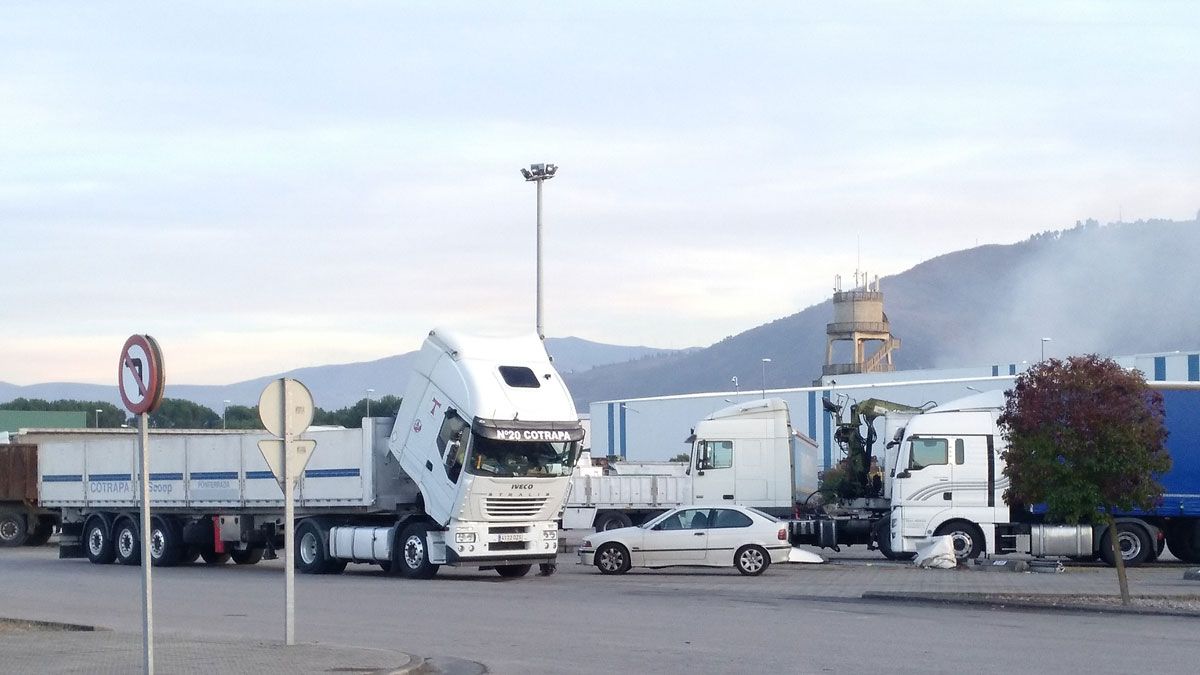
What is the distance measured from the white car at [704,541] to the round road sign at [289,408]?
48.4ft

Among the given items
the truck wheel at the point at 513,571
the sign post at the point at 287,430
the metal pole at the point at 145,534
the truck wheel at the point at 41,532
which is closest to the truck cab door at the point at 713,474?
the truck wheel at the point at 513,571

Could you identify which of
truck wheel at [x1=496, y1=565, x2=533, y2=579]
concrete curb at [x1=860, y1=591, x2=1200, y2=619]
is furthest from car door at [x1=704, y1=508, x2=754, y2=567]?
concrete curb at [x1=860, y1=591, x2=1200, y2=619]

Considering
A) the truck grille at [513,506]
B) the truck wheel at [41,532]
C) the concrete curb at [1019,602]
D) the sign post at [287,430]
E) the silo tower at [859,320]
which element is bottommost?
the truck wheel at [41,532]

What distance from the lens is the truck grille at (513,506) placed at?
25.9 metres

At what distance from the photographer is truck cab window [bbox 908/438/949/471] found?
1182 inches

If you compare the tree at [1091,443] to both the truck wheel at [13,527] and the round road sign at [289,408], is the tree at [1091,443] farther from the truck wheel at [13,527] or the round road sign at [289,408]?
the truck wheel at [13,527]

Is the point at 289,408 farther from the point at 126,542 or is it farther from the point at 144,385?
the point at 126,542

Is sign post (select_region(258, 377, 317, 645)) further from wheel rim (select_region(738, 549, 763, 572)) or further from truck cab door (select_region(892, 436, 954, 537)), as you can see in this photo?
truck cab door (select_region(892, 436, 954, 537))

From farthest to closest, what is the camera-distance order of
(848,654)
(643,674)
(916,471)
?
(916,471) < (848,654) < (643,674)

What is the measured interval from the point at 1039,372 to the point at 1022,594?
3461 mm

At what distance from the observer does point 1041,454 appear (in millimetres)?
20266

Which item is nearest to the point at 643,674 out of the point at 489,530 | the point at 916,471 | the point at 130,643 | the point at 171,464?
the point at 130,643

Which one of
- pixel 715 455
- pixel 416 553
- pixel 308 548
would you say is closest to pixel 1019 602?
pixel 416 553

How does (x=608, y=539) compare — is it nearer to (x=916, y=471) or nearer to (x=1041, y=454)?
(x=916, y=471)
